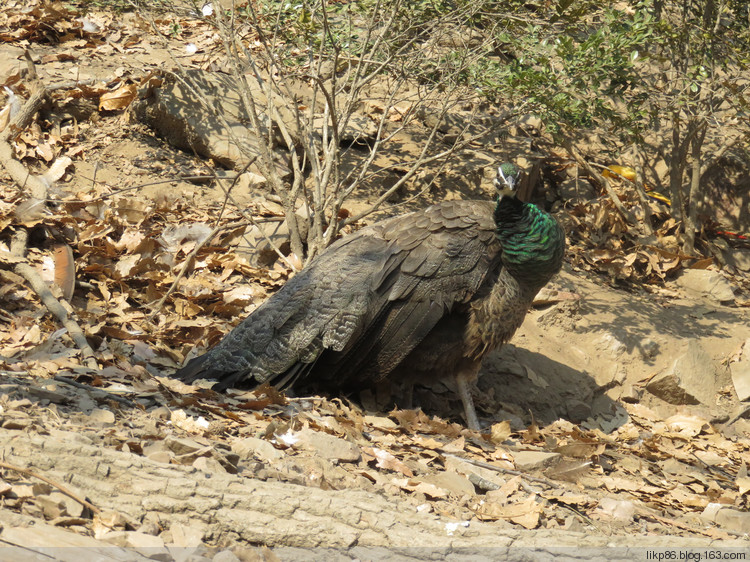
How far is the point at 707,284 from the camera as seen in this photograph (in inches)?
284

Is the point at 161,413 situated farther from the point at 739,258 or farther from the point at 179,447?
the point at 739,258

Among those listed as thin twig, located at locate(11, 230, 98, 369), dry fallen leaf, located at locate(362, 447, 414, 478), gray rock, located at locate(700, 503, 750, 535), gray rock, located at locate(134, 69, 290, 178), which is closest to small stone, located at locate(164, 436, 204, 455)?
dry fallen leaf, located at locate(362, 447, 414, 478)

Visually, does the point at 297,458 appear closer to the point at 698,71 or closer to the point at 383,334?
the point at 383,334

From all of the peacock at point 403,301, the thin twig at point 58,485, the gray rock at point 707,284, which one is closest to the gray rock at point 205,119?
the peacock at point 403,301

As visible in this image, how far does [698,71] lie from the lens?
5957 mm

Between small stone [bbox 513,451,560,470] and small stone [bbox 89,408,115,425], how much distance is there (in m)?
2.05

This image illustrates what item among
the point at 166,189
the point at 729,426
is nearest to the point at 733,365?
the point at 729,426

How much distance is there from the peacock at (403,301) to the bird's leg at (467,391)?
0.21 metres

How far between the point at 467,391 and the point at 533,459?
3.23ft

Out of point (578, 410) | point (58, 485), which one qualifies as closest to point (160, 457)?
point (58, 485)

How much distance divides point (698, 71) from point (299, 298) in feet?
11.6

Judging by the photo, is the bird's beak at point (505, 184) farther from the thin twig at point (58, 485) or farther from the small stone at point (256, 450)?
the thin twig at point (58, 485)

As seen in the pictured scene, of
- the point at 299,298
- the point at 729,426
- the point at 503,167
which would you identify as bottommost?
the point at 729,426

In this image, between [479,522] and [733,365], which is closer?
[479,522]
